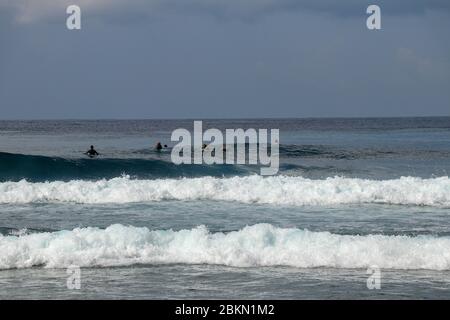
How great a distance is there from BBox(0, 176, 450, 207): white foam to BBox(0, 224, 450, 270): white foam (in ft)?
26.1

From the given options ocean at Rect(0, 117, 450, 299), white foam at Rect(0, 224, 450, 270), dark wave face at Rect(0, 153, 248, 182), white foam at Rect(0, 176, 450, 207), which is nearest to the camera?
ocean at Rect(0, 117, 450, 299)

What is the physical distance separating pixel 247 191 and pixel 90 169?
1166cm

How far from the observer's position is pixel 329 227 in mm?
17422

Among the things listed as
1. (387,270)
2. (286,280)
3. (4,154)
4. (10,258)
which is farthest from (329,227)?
(4,154)

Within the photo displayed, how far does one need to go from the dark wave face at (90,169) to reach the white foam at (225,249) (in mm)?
16524

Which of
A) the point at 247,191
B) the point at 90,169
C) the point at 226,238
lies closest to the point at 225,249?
the point at 226,238

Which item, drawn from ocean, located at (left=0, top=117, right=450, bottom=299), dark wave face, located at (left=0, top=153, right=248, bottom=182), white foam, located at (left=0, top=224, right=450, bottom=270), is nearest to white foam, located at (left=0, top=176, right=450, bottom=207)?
ocean, located at (left=0, top=117, right=450, bottom=299)

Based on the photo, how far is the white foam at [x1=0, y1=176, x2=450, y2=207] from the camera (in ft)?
75.7

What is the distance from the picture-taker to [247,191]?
78.7 feet

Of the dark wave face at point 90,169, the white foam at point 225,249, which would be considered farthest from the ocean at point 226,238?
the dark wave face at point 90,169

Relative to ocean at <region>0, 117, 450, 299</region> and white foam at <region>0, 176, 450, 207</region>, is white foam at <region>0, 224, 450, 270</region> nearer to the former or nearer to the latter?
ocean at <region>0, 117, 450, 299</region>
